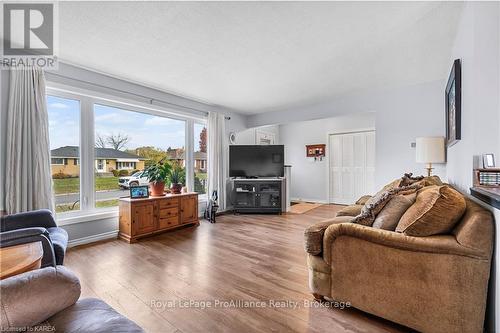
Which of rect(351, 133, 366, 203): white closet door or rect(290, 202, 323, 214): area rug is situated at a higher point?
rect(351, 133, 366, 203): white closet door

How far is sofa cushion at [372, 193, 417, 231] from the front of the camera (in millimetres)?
1662

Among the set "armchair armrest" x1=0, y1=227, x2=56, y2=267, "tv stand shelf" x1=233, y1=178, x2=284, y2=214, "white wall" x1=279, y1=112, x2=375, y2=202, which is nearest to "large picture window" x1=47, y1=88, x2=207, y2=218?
"tv stand shelf" x1=233, y1=178, x2=284, y2=214

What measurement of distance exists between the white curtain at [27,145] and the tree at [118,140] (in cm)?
89

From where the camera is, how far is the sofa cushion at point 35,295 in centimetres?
80

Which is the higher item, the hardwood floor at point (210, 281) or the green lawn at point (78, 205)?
the green lawn at point (78, 205)

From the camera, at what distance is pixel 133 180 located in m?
3.86

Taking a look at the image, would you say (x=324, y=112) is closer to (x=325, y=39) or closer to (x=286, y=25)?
(x=325, y=39)

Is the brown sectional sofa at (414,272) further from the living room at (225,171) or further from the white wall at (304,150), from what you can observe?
the white wall at (304,150)

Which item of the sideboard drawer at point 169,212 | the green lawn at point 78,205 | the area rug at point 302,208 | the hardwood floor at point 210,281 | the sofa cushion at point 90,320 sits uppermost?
the green lawn at point 78,205

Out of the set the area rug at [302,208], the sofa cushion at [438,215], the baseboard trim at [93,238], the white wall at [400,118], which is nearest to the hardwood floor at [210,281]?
the baseboard trim at [93,238]

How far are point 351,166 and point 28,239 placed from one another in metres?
6.16

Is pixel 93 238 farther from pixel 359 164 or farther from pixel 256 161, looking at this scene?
pixel 359 164

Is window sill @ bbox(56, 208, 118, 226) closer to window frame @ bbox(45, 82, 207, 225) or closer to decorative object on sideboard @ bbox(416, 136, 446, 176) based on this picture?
window frame @ bbox(45, 82, 207, 225)

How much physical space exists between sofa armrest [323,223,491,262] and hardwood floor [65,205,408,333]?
1.58 feet
